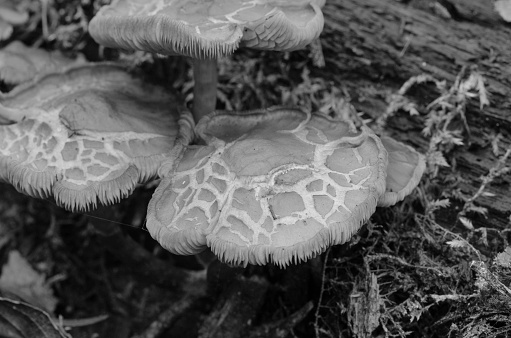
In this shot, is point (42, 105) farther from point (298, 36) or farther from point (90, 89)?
point (298, 36)

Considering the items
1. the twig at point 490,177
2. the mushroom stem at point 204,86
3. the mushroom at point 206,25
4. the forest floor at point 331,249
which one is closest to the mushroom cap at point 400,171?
the forest floor at point 331,249

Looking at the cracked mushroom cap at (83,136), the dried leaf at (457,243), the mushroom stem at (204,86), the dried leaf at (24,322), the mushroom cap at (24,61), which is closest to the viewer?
the cracked mushroom cap at (83,136)

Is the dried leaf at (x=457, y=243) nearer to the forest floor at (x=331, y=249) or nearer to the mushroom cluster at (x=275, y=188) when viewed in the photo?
the forest floor at (x=331, y=249)

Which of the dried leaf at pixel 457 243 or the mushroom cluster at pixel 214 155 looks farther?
the dried leaf at pixel 457 243

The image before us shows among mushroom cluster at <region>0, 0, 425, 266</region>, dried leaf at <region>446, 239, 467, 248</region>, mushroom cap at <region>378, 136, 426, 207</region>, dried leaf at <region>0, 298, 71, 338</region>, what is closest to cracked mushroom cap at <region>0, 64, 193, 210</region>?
mushroom cluster at <region>0, 0, 425, 266</region>

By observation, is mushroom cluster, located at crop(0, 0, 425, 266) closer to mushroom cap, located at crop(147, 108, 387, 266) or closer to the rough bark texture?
mushroom cap, located at crop(147, 108, 387, 266)

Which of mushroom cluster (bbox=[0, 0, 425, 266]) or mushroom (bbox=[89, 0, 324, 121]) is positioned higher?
mushroom (bbox=[89, 0, 324, 121])

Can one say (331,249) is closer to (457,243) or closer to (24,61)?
(457,243)
